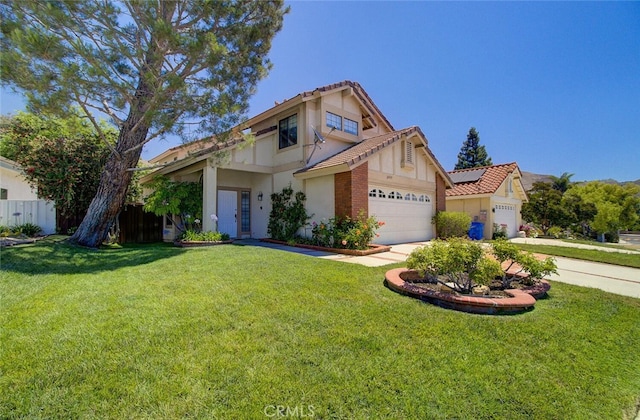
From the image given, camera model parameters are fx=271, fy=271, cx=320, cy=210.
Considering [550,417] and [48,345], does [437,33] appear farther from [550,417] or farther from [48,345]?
[48,345]

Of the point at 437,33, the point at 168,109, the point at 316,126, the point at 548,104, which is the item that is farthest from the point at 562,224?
the point at 168,109

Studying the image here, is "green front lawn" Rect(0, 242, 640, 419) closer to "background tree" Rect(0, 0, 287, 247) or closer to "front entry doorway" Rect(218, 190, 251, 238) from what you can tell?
"background tree" Rect(0, 0, 287, 247)

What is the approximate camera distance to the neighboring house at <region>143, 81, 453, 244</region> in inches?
432

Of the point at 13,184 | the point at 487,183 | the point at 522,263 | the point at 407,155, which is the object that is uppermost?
the point at 407,155

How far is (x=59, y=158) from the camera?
10695mm

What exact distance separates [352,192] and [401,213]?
158 inches

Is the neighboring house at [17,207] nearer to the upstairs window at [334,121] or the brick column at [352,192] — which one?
the brick column at [352,192]

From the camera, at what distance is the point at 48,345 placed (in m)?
2.88

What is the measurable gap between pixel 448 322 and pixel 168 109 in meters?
9.52

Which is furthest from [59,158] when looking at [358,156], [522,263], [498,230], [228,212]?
[498,230]

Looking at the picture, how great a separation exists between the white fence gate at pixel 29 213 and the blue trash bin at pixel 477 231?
2089 cm

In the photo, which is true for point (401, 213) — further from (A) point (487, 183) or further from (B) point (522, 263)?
(A) point (487, 183)

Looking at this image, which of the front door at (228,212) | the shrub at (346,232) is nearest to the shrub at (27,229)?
the front door at (228,212)

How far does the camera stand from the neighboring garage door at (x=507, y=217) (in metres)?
17.6
